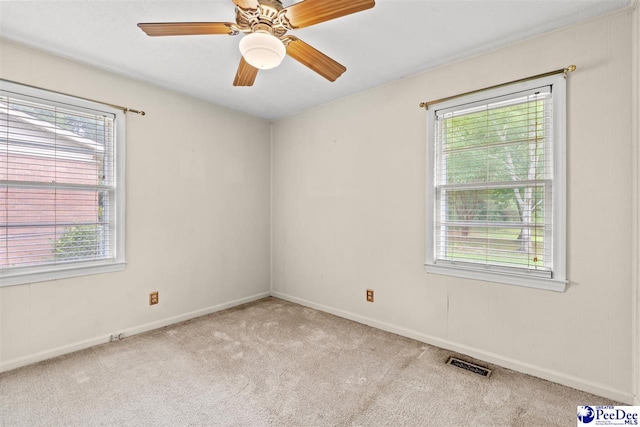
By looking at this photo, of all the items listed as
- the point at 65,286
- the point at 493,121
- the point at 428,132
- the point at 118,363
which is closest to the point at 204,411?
the point at 118,363

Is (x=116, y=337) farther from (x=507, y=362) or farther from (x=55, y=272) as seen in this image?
(x=507, y=362)

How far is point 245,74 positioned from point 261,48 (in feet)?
1.88

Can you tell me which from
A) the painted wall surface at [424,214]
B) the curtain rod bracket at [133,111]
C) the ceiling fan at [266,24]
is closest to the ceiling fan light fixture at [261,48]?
the ceiling fan at [266,24]

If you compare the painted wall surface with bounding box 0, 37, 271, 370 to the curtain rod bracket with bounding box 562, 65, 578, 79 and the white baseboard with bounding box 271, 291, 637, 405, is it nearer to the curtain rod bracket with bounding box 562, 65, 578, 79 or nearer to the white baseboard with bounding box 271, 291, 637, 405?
the white baseboard with bounding box 271, 291, 637, 405

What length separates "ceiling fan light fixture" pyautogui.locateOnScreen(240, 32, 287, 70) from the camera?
1.51 m

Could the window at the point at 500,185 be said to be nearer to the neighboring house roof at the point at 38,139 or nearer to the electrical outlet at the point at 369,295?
the electrical outlet at the point at 369,295

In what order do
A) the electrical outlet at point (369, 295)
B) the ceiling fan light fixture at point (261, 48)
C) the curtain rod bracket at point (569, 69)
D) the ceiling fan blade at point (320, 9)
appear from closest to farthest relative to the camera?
the ceiling fan blade at point (320, 9) → the ceiling fan light fixture at point (261, 48) → the curtain rod bracket at point (569, 69) → the electrical outlet at point (369, 295)

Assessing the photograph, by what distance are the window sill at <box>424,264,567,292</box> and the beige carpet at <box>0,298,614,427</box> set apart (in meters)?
0.64

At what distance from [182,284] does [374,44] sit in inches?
114

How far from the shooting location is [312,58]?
1.87m

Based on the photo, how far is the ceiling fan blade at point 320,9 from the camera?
1.36 metres

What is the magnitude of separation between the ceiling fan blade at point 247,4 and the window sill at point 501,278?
7.42ft

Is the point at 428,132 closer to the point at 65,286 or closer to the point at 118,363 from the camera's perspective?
the point at 118,363

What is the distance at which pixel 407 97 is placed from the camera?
2.72m
